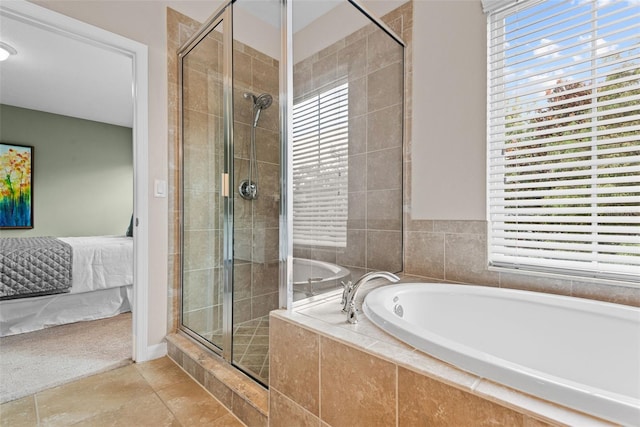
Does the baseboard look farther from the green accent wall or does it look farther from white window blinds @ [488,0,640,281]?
the green accent wall

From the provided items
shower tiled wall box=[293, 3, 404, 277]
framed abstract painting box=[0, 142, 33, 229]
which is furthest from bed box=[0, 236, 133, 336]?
shower tiled wall box=[293, 3, 404, 277]

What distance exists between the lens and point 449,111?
178 centimetres

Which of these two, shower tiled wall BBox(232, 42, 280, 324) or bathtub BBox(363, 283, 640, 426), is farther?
shower tiled wall BBox(232, 42, 280, 324)

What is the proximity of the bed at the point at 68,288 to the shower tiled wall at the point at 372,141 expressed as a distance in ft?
7.52

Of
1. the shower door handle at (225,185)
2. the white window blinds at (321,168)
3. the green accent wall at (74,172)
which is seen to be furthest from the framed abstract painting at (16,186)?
the white window blinds at (321,168)

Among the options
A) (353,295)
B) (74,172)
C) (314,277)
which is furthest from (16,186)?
(353,295)

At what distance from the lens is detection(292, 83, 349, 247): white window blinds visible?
4.50 ft

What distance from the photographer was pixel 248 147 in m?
1.66

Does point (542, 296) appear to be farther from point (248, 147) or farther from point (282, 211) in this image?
point (248, 147)

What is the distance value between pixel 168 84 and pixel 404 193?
1.74 m

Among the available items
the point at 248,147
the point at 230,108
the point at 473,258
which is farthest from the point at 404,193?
the point at 230,108

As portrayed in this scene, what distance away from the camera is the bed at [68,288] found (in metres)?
2.38

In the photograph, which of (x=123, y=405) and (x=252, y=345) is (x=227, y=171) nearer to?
(x=252, y=345)

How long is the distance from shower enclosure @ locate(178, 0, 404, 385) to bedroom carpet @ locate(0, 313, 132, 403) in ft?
1.76
